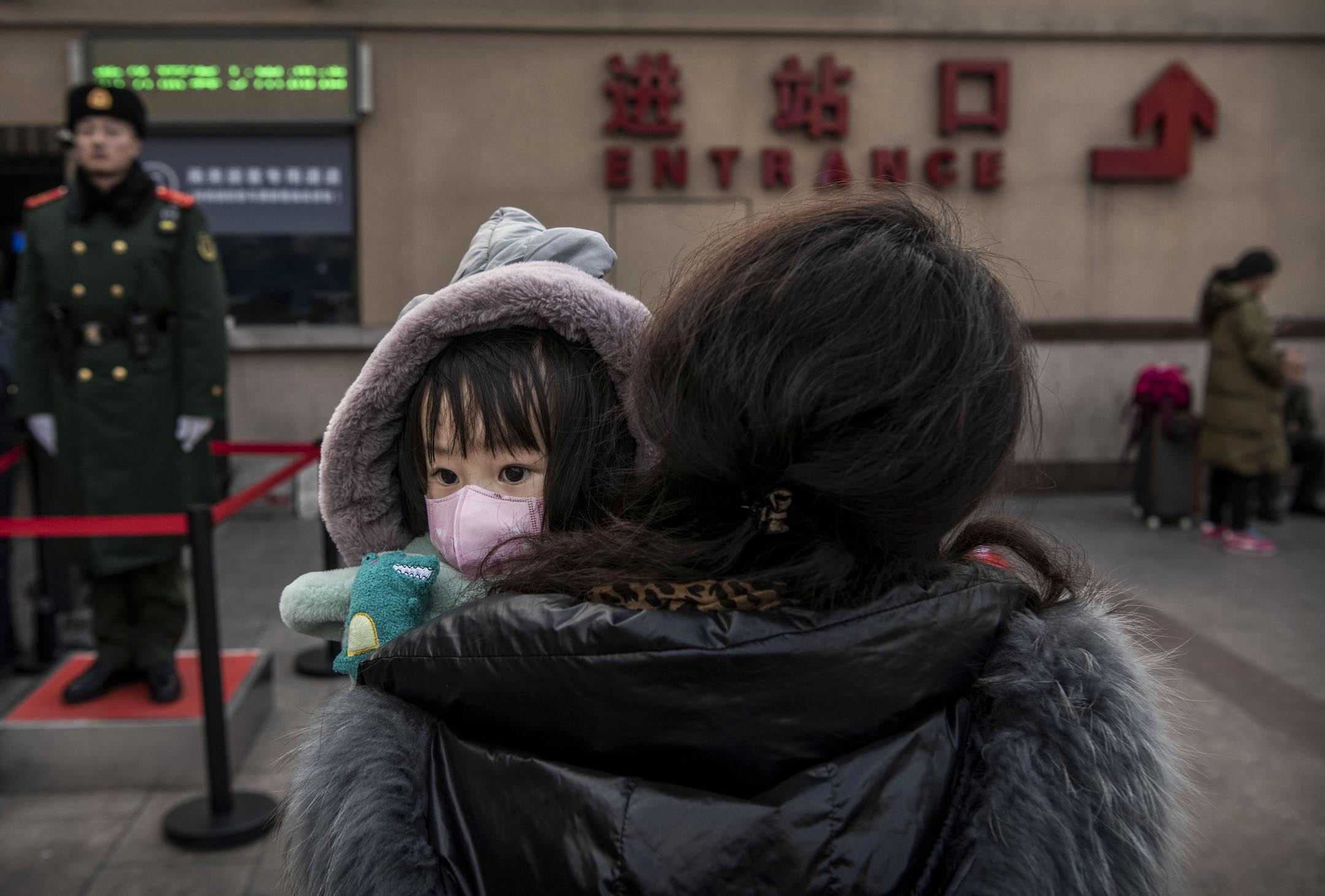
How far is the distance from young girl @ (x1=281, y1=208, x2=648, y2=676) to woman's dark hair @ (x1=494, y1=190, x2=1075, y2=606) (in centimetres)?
29

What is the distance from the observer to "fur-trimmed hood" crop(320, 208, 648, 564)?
1.31 m

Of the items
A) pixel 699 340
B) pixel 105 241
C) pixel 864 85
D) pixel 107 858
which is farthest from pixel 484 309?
pixel 864 85

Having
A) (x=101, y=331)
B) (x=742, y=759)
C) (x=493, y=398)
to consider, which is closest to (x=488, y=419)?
(x=493, y=398)

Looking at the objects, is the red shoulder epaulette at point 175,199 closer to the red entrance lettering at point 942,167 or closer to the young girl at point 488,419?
the young girl at point 488,419

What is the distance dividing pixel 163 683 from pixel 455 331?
3035 millimetres

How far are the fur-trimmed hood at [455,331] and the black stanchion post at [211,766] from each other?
5.74ft

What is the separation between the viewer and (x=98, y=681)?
12.5 ft

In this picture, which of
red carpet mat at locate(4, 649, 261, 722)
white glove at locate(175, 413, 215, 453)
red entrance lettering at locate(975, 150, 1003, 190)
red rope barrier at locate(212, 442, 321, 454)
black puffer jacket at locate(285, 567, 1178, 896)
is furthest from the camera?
red entrance lettering at locate(975, 150, 1003, 190)

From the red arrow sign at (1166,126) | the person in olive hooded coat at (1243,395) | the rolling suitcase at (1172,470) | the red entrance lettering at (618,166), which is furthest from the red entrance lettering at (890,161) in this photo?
the rolling suitcase at (1172,470)

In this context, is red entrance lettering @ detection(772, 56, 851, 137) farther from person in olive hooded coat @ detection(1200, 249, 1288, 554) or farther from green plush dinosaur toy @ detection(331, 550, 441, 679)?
green plush dinosaur toy @ detection(331, 550, 441, 679)

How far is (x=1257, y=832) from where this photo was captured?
331 cm

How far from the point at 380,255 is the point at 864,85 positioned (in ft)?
12.7

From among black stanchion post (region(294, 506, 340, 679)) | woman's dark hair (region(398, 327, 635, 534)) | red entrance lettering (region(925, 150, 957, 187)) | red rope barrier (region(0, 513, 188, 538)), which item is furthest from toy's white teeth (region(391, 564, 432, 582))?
red entrance lettering (region(925, 150, 957, 187))

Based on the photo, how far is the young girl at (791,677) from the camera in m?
0.87
